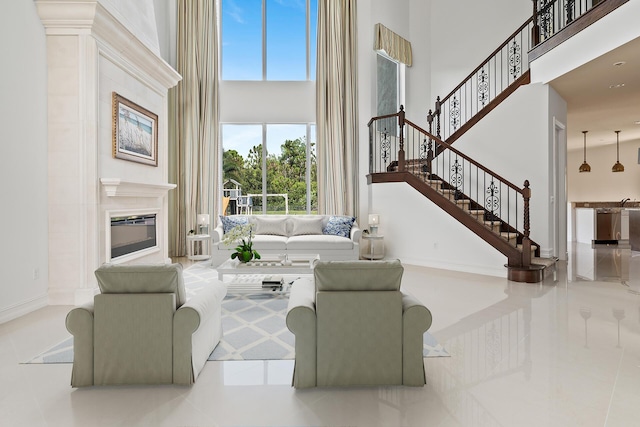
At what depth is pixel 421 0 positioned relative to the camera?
9.01 m

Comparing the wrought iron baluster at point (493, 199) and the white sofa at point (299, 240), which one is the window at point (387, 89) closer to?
the wrought iron baluster at point (493, 199)

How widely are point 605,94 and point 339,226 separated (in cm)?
501

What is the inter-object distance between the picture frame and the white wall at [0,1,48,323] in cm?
83

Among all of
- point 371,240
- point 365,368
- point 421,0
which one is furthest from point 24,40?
point 421,0

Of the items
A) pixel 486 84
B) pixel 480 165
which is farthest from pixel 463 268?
pixel 486 84

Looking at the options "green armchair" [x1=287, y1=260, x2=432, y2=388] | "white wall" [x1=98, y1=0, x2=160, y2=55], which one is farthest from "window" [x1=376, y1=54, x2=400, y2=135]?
"green armchair" [x1=287, y1=260, x2=432, y2=388]

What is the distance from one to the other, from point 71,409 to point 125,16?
4906 mm

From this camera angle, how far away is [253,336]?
337 centimetres

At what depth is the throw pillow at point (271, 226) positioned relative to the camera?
23.8 feet

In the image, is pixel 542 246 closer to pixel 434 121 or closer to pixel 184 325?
pixel 434 121

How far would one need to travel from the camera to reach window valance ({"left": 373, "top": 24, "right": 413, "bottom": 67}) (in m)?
8.23

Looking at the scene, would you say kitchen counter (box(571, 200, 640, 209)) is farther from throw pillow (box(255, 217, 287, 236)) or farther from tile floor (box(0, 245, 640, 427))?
throw pillow (box(255, 217, 287, 236))

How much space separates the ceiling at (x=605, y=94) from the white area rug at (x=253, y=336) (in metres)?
4.57

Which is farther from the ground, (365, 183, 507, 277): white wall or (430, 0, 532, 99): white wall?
(430, 0, 532, 99): white wall
